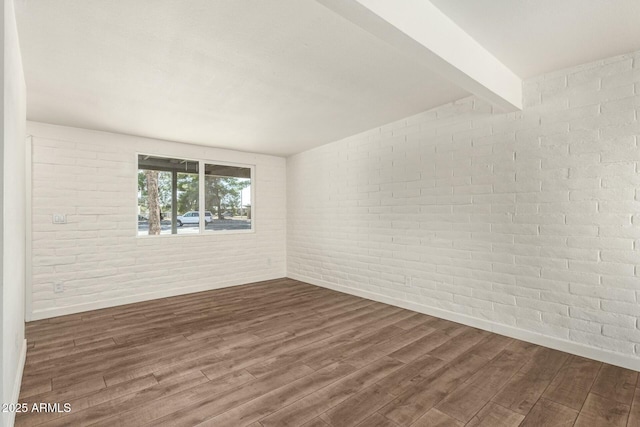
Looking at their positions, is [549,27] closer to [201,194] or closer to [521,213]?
[521,213]

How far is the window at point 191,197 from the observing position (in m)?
4.75

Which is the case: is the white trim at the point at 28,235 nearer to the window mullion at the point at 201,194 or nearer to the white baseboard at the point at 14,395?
the white baseboard at the point at 14,395

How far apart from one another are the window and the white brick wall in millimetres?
155

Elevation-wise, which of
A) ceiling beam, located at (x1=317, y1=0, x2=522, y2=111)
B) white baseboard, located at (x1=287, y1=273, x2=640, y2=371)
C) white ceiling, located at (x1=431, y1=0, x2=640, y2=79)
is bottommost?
white baseboard, located at (x1=287, y1=273, x2=640, y2=371)

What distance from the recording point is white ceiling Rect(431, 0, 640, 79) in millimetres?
1920

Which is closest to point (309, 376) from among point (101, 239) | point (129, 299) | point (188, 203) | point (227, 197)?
point (129, 299)

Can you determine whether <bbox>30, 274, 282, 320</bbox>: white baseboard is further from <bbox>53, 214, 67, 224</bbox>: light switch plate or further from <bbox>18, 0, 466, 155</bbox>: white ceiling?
<bbox>18, 0, 466, 155</bbox>: white ceiling

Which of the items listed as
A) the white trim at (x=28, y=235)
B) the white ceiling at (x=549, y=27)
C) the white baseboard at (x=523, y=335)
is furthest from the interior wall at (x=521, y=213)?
the white trim at (x=28, y=235)

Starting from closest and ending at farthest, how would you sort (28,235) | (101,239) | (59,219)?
(28,235) → (59,219) → (101,239)

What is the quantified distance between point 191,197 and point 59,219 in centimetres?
175

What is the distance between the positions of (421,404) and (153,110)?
385 centimetres

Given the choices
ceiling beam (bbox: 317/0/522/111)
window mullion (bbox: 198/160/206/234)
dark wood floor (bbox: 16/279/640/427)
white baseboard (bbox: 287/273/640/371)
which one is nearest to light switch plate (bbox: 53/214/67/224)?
dark wood floor (bbox: 16/279/640/427)

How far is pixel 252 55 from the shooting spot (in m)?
2.39

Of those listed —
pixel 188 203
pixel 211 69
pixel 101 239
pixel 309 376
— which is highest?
pixel 211 69
